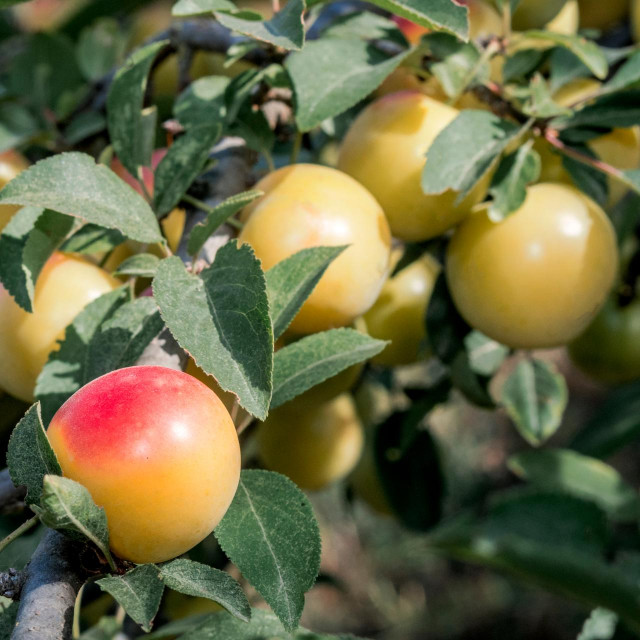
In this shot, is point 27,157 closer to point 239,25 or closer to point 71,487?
point 239,25

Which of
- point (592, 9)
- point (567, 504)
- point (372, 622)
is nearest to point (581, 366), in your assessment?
point (567, 504)

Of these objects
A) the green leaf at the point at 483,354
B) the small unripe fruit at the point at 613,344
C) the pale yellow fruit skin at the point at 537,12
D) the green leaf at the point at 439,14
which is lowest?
the small unripe fruit at the point at 613,344

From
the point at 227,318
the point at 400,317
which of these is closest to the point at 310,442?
the point at 400,317

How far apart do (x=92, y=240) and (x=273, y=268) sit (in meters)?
0.16

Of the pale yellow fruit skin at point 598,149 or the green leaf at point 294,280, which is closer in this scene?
the green leaf at point 294,280

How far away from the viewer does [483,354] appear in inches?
29.5

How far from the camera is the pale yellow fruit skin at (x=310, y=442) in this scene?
77 cm

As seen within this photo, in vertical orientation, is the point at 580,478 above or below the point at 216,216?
below

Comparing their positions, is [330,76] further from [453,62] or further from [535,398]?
[535,398]

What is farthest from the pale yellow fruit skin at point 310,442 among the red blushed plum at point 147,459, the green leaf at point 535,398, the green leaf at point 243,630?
the red blushed plum at point 147,459

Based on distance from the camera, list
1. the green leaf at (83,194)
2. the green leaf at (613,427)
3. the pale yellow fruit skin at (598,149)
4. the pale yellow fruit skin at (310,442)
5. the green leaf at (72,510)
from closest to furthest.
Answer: the green leaf at (72,510), the green leaf at (83,194), the pale yellow fruit skin at (598,149), the pale yellow fruit skin at (310,442), the green leaf at (613,427)

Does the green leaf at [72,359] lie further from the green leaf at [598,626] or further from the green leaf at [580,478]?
the green leaf at [580,478]

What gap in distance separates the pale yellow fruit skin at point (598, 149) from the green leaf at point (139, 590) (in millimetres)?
480

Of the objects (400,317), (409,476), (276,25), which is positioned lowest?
(409,476)
